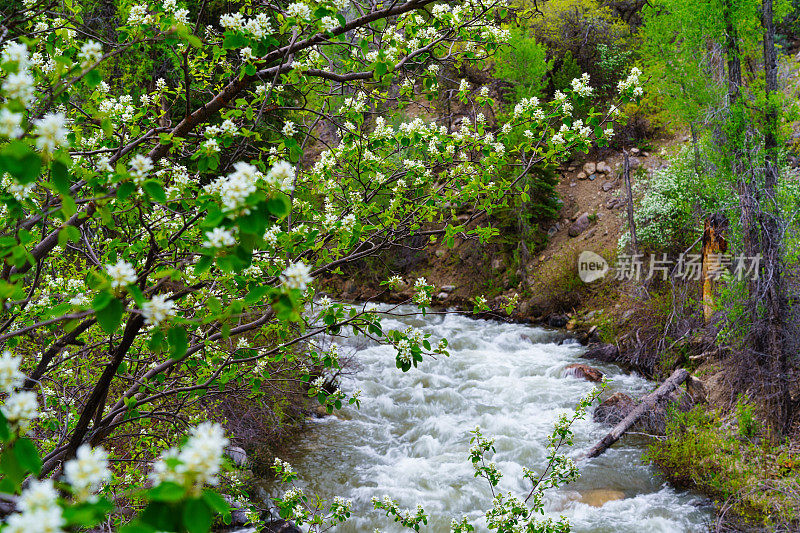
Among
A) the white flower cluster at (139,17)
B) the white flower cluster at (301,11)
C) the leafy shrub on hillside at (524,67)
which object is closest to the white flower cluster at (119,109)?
the white flower cluster at (139,17)

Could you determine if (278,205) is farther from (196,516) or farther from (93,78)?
(93,78)

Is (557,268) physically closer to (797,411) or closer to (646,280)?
(646,280)

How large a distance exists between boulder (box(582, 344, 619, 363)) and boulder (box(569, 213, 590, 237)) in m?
5.23

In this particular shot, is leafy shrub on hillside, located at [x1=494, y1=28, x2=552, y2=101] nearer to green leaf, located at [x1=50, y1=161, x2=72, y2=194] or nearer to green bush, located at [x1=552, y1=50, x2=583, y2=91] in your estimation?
green bush, located at [x1=552, y1=50, x2=583, y2=91]

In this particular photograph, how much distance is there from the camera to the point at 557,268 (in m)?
12.7

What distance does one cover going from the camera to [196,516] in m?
0.78

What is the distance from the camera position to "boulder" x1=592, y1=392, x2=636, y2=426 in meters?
6.82

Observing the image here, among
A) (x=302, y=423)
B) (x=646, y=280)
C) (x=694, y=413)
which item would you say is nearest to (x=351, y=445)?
(x=302, y=423)


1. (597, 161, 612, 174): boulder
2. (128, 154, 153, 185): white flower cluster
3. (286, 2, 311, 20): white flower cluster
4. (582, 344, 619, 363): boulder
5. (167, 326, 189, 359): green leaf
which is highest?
(597, 161, 612, 174): boulder

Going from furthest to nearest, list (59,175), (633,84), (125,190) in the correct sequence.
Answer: (633,84), (125,190), (59,175)

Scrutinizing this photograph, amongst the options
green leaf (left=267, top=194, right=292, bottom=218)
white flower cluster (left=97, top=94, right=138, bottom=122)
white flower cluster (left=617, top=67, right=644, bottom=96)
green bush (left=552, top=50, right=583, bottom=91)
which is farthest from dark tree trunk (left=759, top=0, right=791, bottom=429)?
green bush (left=552, top=50, right=583, bottom=91)

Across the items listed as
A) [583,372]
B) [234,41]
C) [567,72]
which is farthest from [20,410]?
[567,72]

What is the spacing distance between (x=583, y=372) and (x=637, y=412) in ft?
6.96

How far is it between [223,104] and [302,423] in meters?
6.11
